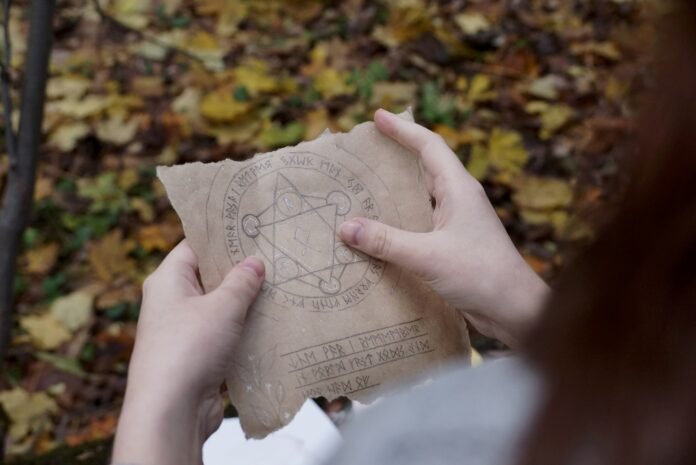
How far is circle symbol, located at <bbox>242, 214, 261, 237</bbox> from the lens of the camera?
3.55 feet

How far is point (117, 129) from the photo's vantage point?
2.19 meters

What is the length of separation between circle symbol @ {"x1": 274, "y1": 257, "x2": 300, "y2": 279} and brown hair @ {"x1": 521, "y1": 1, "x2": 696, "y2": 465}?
2.05 feet

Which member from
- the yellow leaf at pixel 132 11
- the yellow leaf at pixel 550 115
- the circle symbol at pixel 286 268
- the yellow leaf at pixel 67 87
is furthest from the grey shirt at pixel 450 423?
the yellow leaf at pixel 132 11

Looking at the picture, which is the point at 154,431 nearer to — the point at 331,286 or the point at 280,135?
the point at 331,286

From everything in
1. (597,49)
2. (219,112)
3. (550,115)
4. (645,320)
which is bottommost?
(219,112)

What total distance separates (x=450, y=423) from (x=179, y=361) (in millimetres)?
390

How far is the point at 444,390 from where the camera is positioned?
Answer: 0.75 m

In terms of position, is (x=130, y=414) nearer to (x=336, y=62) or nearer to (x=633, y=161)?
(x=633, y=161)

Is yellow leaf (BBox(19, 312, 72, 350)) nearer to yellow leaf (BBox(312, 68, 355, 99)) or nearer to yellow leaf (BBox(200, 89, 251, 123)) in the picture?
yellow leaf (BBox(200, 89, 251, 123))

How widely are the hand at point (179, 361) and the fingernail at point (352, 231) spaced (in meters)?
0.13

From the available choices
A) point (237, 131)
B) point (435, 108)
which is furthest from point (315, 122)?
point (435, 108)

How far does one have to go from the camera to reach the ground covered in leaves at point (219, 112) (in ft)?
5.95

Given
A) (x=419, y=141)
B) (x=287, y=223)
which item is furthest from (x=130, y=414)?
(x=419, y=141)

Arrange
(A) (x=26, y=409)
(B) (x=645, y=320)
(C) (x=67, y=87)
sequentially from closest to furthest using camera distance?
1. (B) (x=645, y=320)
2. (A) (x=26, y=409)
3. (C) (x=67, y=87)
